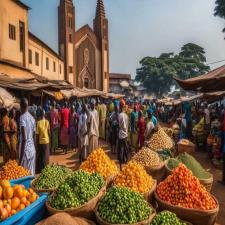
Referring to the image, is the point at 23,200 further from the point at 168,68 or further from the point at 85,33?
the point at 168,68

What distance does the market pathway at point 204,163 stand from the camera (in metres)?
5.87

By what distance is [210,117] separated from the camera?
12438 mm

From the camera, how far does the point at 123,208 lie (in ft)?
11.0

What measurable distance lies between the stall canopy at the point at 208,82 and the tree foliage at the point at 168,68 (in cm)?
5062

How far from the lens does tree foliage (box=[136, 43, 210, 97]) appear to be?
193ft

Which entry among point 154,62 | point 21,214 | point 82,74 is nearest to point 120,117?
point 21,214

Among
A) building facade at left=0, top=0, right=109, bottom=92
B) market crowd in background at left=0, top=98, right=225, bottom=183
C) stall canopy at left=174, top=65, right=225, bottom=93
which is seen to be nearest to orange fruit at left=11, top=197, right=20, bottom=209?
market crowd in background at left=0, top=98, right=225, bottom=183

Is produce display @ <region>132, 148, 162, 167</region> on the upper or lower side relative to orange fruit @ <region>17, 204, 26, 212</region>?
upper

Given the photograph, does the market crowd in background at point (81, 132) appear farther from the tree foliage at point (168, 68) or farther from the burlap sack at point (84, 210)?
the tree foliage at point (168, 68)

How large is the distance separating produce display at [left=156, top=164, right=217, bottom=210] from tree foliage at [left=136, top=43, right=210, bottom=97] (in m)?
54.9

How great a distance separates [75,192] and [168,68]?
185 feet

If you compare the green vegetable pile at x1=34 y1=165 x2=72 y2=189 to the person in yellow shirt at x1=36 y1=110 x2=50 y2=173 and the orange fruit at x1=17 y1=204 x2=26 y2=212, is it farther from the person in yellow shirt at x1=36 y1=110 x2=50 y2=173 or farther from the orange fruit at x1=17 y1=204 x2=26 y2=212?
the person in yellow shirt at x1=36 y1=110 x2=50 y2=173

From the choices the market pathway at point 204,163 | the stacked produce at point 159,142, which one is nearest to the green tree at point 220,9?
the market pathway at point 204,163

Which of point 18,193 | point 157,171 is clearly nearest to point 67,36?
point 157,171
